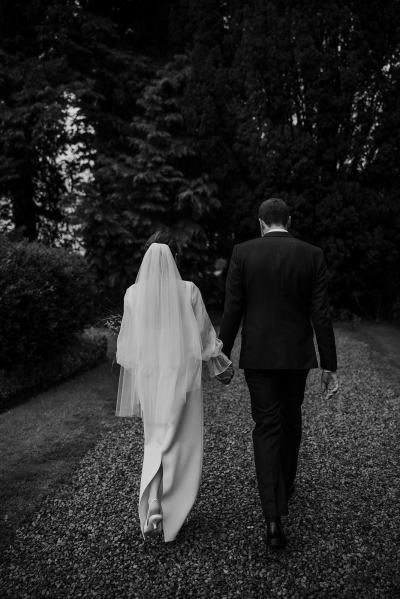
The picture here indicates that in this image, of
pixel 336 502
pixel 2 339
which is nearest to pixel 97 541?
pixel 336 502

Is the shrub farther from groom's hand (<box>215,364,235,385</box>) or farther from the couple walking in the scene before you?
groom's hand (<box>215,364,235,385</box>)

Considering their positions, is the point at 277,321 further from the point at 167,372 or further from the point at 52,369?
the point at 52,369

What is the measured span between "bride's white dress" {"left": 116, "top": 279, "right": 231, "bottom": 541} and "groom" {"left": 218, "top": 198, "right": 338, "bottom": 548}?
0.21m

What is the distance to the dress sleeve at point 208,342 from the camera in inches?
138

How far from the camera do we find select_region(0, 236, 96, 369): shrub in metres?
6.79

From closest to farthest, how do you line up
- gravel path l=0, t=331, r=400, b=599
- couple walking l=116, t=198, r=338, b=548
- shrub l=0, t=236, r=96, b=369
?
gravel path l=0, t=331, r=400, b=599, couple walking l=116, t=198, r=338, b=548, shrub l=0, t=236, r=96, b=369

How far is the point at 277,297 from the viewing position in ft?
11.0

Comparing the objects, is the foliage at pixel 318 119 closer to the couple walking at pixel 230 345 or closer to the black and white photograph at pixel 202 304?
the black and white photograph at pixel 202 304

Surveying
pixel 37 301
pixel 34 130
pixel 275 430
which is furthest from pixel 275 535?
pixel 34 130

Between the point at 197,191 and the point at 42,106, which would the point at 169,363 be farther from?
the point at 42,106

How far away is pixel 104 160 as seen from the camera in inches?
507

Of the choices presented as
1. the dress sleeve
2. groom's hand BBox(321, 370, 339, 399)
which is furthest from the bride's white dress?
groom's hand BBox(321, 370, 339, 399)

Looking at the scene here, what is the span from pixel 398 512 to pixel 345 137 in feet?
34.2

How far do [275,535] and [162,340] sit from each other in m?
1.34
